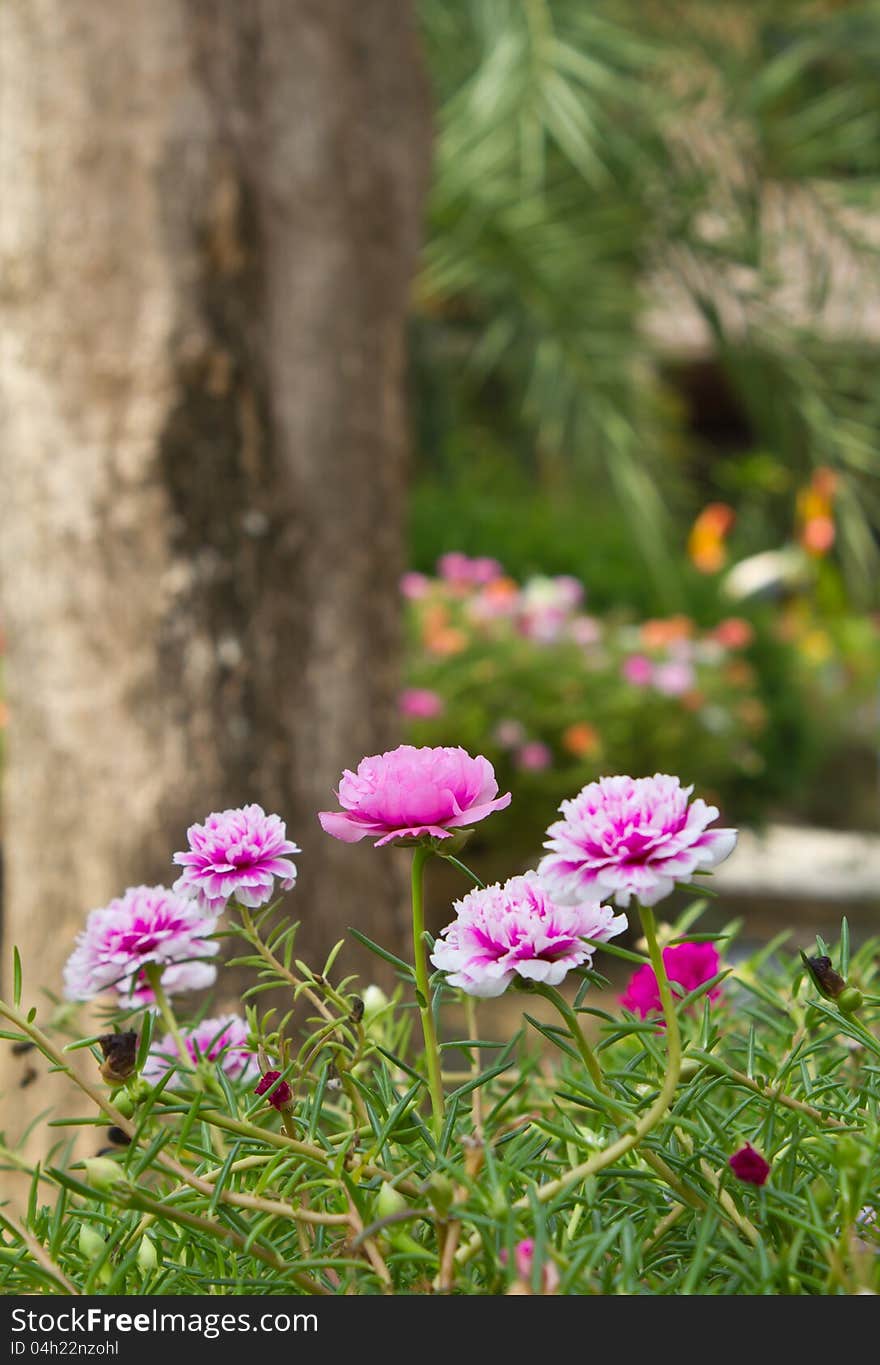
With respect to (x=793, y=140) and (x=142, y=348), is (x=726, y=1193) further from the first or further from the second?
(x=793, y=140)

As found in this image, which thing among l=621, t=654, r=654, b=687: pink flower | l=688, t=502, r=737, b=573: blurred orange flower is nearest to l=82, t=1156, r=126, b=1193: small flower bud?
l=621, t=654, r=654, b=687: pink flower

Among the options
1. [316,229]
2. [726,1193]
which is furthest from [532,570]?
[726,1193]

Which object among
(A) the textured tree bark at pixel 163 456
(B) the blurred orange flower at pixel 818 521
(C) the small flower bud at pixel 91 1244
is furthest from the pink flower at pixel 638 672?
(C) the small flower bud at pixel 91 1244

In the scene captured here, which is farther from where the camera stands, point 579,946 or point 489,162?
point 489,162

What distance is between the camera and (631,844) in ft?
2.19

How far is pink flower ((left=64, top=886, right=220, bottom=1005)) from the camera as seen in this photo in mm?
811

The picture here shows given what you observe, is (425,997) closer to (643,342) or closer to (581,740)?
(581,740)

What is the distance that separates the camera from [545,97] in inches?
247

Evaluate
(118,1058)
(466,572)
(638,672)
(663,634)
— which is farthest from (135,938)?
(466,572)

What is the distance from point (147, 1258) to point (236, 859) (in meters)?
0.22

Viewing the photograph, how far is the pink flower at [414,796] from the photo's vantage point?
0.72 m

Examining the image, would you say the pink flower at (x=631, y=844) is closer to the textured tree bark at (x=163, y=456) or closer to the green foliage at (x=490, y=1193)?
the green foliage at (x=490, y=1193)

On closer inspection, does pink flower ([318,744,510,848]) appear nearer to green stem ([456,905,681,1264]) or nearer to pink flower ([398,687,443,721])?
green stem ([456,905,681,1264])

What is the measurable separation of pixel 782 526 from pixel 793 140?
555 cm
